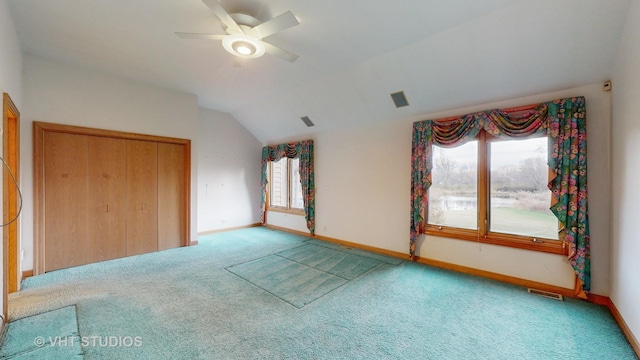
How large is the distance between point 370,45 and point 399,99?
1.15m

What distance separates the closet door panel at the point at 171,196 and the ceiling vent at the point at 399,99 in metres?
4.02

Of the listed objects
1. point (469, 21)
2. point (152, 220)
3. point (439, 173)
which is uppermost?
point (469, 21)

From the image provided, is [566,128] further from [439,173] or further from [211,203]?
[211,203]

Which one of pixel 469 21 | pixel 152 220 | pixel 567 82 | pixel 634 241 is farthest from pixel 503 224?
pixel 152 220

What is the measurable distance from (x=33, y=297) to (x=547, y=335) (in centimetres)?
526

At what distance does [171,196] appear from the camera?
4.84 m

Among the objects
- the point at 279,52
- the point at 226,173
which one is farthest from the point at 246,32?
the point at 226,173

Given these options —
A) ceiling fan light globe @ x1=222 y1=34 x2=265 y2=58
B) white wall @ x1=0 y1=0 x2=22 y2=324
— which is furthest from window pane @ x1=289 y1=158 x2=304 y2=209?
white wall @ x1=0 y1=0 x2=22 y2=324

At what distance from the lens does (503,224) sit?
349 centimetres

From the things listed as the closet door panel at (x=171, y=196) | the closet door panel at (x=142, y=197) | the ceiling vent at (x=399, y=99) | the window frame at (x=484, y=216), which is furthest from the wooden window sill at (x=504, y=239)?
the closet door panel at (x=142, y=197)

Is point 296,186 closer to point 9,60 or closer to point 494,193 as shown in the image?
point 494,193

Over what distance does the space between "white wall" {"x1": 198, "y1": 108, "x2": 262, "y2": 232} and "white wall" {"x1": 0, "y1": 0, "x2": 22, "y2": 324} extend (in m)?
2.83

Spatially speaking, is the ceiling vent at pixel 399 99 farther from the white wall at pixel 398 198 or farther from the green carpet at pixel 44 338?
the green carpet at pixel 44 338

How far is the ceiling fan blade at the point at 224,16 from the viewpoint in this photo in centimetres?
192
